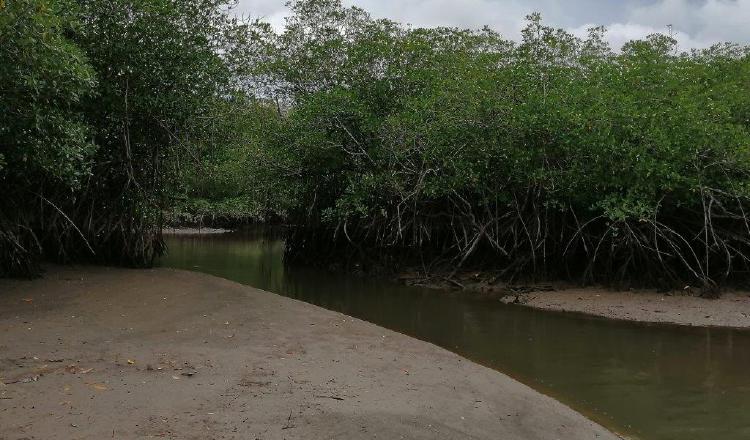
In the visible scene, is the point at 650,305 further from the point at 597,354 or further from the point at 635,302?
the point at 597,354

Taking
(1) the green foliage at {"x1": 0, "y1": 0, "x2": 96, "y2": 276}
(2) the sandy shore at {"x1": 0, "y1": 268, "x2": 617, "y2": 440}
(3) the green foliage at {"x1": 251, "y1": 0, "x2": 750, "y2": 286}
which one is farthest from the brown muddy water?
(1) the green foliage at {"x1": 0, "y1": 0, "x2": 96, "y2": 276}

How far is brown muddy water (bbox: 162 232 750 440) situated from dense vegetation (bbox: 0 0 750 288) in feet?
5.93

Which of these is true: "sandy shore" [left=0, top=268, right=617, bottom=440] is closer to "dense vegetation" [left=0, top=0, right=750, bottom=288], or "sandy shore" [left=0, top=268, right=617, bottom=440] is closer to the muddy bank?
"dense vegetation" [left=0, top=0, right=750, bottom=288]

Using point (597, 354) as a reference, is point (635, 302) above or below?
above

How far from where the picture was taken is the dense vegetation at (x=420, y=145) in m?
9.89

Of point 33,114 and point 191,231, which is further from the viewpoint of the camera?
point 191,231

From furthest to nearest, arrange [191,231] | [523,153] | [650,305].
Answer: [191,231] → [523,153] → [650,305]

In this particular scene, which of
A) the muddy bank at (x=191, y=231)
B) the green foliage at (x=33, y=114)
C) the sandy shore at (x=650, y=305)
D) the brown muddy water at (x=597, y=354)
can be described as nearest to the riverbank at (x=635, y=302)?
the sandy shore at (x=650, y=305)

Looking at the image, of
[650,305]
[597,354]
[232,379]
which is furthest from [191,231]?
[232,379]

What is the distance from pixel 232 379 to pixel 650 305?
7921 millimetres

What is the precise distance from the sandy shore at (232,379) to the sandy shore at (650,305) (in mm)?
4355

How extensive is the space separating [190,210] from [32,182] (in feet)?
71.1

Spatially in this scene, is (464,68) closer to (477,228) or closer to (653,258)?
(477,228)

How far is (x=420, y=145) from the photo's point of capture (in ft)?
43.9
